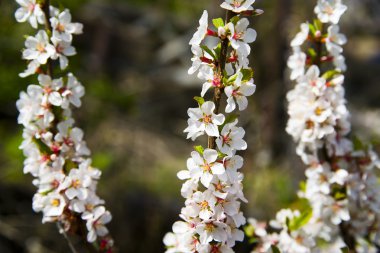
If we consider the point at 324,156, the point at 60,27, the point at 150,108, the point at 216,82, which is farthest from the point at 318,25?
the point at 150,108

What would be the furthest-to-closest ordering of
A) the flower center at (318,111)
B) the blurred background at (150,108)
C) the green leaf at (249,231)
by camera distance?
the blurred background at (150,108) < the green leaf at (249,231) < the flower center at (318,111)

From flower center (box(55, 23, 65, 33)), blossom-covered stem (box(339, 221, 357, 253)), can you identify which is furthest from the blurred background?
flower center (box(55, 23, 65, 33))

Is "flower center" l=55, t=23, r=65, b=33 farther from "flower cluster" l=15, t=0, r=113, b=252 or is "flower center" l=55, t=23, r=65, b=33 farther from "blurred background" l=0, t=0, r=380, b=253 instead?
"blurred background" l=0, t=0, r=380, b=253

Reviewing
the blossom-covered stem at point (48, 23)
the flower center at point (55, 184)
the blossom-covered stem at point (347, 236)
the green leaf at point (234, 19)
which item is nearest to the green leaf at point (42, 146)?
the flower center at point (55, 184)

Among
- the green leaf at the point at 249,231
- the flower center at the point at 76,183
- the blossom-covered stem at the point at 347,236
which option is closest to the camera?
the flower center at the point at 76,183

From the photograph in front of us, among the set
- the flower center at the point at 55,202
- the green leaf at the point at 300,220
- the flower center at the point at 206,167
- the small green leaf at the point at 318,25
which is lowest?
the flower center at the point at 206,167

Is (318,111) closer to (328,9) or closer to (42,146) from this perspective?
(328,9)

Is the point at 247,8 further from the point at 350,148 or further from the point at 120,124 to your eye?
the point at 120,124

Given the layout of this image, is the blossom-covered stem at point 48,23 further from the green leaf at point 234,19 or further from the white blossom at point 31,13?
the green leaf at point 234,19
